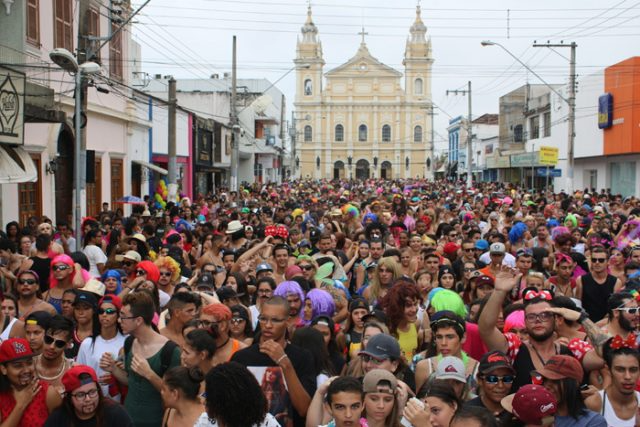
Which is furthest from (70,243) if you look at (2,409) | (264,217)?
(2,409)

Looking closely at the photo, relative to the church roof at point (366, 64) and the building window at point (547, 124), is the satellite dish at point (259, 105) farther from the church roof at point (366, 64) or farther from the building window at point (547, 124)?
the church roof at point (366, 64)

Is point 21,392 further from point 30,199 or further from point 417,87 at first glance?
point 417,87

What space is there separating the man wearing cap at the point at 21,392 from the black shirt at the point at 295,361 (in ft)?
3.71

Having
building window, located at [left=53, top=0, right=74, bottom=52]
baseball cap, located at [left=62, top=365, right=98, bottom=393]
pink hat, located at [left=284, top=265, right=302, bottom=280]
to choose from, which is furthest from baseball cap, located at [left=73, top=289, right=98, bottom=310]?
building window, located at [left=53, top=0, right=74, bottom=52]

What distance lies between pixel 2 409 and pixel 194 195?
34135 mm

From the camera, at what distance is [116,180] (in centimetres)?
2595

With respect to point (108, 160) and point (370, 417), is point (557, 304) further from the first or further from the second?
point (108, 160)

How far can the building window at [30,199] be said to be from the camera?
58.9 feet

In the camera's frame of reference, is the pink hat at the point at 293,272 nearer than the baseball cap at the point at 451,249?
Yes

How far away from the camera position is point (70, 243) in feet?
45.0

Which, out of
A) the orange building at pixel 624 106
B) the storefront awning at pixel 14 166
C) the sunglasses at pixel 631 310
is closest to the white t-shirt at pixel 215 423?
the sunglasses at pixel 631 310

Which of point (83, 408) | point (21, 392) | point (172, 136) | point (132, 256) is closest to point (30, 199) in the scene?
point (172, 136)

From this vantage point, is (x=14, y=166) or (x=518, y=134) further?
(x=518, y=134)

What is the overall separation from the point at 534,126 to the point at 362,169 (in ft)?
230
